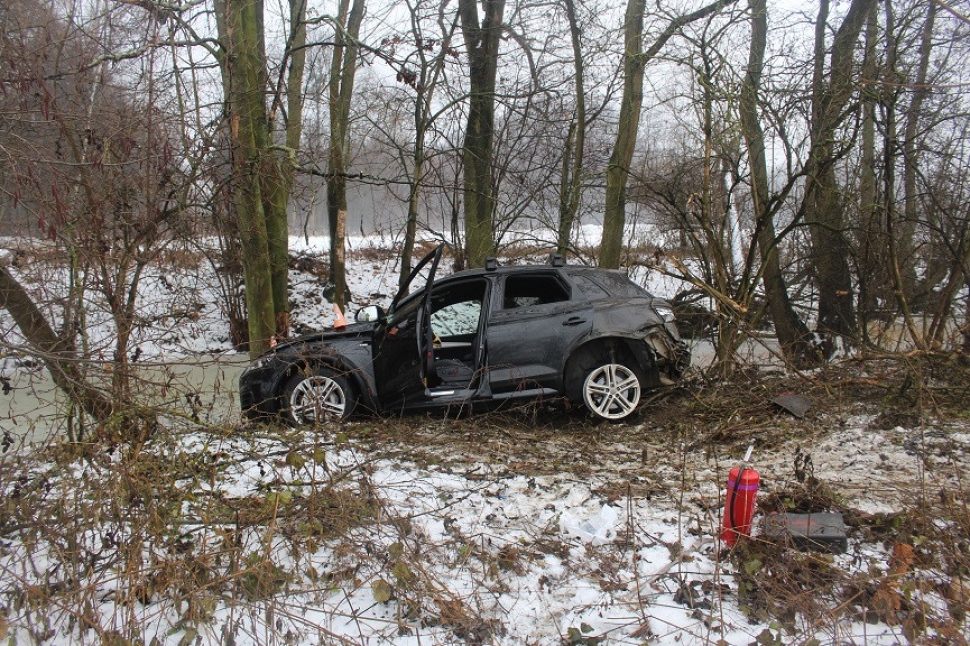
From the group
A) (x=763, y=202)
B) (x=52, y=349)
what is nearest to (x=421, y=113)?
(x=763, y=202)

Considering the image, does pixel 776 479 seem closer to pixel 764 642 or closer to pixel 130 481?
pixel 764 642

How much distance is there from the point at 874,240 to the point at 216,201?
7.97 meters

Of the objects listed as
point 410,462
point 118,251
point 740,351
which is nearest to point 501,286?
point 410,462

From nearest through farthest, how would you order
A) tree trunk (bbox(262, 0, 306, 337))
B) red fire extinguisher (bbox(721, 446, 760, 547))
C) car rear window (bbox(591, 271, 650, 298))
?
red fire extinguisher (bbox(721, 446, 760, 547)) < car rear window (bbox(591, 271, 650, 298)) < tree trunk (bbox(262, 0, 306, 337))

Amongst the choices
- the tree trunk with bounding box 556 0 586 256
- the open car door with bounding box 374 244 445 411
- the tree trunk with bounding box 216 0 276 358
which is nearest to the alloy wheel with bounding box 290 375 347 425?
the open car door with bounding box 374 244 445 411

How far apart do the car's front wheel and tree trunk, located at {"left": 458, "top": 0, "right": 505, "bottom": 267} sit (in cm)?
650

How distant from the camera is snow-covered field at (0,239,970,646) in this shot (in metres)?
3.18

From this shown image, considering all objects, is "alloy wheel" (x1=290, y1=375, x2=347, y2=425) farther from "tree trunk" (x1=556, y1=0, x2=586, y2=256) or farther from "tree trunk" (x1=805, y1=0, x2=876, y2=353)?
"tree trunk" (x1=556, y1=0, x2=586, y2=256)

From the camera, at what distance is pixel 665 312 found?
6.48 m

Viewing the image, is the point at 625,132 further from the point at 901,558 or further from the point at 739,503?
the point at 901,558

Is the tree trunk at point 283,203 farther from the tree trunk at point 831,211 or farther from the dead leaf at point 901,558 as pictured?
the dead leaf at point 901,558

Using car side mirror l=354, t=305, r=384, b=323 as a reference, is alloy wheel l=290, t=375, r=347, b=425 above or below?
below

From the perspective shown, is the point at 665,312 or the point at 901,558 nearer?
the point at 901,558

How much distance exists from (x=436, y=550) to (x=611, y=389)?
2973 mm
